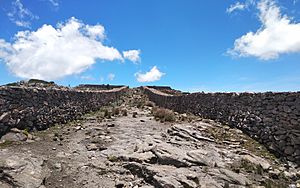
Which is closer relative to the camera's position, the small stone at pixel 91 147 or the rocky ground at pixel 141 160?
the rocky ground at pixel 141 160

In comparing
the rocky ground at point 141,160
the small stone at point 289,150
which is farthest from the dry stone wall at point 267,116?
the rocky ground at point 141,160

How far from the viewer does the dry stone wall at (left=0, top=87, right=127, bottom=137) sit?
14.6 meters

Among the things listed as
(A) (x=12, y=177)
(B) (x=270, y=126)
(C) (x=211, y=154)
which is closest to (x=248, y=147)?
(B) (x=270, y=126)

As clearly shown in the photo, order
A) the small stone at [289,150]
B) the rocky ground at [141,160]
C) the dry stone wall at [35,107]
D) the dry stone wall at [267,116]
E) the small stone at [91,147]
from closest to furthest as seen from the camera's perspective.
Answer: the rocky ground at [141,160] → the small stone at [289,150] → the dry stone wall at [267,116] → the small stone at [91,147] → the dry stone wall at [35,107]

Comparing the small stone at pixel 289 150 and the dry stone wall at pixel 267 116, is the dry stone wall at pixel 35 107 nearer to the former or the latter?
the dry stone wall at pixel 267 116

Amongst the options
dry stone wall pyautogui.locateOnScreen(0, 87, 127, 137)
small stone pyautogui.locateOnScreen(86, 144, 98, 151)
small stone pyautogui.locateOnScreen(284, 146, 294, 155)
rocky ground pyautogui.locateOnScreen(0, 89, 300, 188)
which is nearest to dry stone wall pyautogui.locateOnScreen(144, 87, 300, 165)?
small stone pyautogui.locateOnScreen(284, 146, 294, 155)

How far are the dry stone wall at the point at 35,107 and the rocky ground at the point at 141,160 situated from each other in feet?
2.02

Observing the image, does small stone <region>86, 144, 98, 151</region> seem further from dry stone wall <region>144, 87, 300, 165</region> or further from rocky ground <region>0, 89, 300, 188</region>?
dry stone wall <region>144, 87, 300, 165</region>

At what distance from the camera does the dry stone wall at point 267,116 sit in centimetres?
1333

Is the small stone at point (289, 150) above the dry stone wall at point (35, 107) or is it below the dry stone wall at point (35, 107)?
below

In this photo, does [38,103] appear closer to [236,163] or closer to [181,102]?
[236,163]

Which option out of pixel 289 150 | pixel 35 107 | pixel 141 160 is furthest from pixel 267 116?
pixel 35 107

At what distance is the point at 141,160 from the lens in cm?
1153

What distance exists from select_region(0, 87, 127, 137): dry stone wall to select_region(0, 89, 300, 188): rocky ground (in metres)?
0.62
